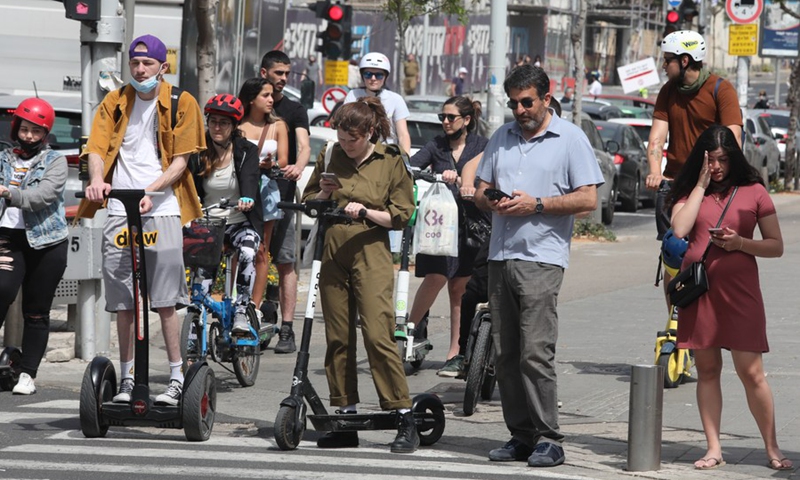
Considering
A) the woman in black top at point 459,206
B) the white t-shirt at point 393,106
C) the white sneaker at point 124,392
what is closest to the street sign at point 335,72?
the white t-shirt at point 393,106

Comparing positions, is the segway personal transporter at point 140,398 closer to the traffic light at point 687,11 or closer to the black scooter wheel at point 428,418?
the black scooter wheel at point 428,418

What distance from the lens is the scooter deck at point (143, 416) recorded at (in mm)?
7711

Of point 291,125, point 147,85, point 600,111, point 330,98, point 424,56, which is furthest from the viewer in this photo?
point 424,56

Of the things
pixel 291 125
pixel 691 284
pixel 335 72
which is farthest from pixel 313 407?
pixel 335 72

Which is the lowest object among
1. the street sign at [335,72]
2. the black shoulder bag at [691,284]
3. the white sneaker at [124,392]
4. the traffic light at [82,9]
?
the white sneaker at [124,392]

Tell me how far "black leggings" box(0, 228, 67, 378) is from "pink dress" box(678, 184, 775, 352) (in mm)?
4025

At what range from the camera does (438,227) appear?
30.7 feet

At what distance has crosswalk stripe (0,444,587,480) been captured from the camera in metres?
7.04

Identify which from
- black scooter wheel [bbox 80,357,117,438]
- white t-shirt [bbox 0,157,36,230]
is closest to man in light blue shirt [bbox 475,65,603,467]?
black scooter wheel [bbox 80,357,117,438]

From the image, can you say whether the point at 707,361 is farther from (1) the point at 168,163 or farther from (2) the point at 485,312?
(1) the point at 168,163

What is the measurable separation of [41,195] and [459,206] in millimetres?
2709

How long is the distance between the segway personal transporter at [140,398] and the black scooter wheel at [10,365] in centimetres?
166

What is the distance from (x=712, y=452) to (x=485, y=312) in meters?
1.92

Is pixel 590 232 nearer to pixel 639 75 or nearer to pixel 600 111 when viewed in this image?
pixel 639 75
